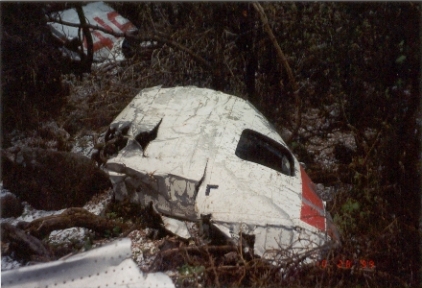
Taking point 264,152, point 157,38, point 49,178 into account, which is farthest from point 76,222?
point 157,38

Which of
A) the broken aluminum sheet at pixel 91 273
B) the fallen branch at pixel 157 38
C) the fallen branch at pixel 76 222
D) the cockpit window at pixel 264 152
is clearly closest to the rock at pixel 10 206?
the fallen branch at pixel 76 222

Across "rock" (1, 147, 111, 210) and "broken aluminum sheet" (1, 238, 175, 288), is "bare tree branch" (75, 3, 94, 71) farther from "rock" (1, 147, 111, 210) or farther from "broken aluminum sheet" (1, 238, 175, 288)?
"broken aluminum sheet" (1, 238, 175, 288)

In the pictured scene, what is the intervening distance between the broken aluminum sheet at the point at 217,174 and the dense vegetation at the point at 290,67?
4.18 feet

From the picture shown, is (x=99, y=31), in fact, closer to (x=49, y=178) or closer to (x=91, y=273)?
(x=49, y=178)

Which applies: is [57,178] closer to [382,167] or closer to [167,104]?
[167,104]

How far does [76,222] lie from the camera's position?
404 centimetres

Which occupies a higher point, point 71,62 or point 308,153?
point 71,62

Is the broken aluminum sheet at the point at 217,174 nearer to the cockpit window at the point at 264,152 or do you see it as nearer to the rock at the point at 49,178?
the cockpit window at the point at 264,152

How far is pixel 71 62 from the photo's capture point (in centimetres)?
641

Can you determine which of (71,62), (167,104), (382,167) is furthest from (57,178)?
(382,167)

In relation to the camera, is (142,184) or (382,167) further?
(382,167)

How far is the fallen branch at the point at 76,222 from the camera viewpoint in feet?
12.9

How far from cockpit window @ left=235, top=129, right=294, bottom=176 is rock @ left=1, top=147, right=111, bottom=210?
5.81 ft

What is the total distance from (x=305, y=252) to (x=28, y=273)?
2035 millimetres
